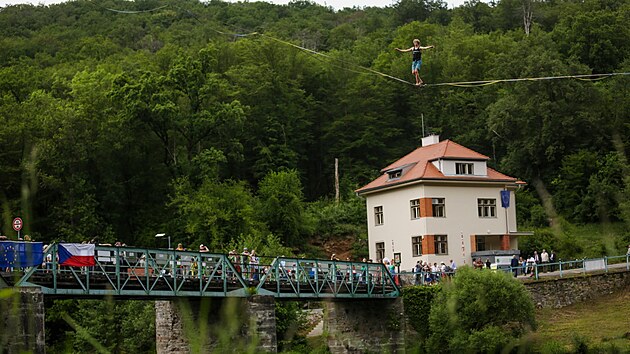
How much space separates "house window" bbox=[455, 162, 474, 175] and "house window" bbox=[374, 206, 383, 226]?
512 cm

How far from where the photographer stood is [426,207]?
54062 millimetres

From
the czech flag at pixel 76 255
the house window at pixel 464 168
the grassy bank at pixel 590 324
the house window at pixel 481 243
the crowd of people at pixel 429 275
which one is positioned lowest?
the grassy bank at pixel 590 324

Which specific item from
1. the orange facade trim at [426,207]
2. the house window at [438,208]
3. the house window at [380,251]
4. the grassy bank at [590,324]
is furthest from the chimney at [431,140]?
the grassy bank at [590,324]

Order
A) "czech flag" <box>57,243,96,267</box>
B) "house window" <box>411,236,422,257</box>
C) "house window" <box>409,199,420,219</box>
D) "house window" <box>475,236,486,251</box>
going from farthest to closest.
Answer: "house window" <box>475,236,486,251</box> < "house window" <box>409,199,420,219</box> < "house window" <box>411,236,422,257</box> < "czech flag" <box>57,243,96,267</box>

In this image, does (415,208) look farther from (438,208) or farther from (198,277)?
(198,277)

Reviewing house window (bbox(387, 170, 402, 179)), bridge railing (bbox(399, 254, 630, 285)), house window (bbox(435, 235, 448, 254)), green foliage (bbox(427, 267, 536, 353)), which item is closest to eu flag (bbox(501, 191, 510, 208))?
house window (bbox(435, 235, 448, 254))

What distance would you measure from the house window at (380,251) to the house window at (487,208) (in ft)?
19.4

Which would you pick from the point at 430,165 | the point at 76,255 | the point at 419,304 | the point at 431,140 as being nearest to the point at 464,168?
the point at 430,165

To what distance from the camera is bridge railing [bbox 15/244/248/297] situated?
1075 inches

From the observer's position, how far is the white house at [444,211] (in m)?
54.0

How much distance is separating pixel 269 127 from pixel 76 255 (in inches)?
1950

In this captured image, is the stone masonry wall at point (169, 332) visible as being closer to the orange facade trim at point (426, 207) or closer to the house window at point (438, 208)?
the orange facade trim at point (426, 207)

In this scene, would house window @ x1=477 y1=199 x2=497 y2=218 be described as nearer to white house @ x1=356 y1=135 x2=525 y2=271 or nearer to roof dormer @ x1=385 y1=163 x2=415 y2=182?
white house @ x1=356 y1=135 x2=525 y2=271

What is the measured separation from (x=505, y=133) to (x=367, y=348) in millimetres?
34317
